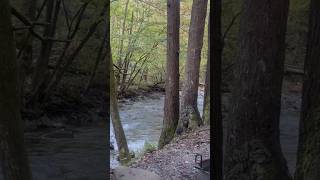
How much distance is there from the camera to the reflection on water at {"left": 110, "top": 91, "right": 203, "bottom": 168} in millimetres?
11320

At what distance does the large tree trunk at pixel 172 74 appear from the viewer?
9.13m

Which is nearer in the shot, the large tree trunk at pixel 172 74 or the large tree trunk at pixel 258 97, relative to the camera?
the large tree trunk at pixel 258 97

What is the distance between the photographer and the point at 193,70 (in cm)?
909

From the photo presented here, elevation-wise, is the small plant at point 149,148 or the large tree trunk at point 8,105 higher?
the large tree trunk at point 8,105

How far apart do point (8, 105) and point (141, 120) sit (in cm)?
1087

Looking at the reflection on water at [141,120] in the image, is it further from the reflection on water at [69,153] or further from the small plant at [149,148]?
the reflection on water at [69,153]

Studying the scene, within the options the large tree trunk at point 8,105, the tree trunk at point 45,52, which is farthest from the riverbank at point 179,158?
the large tree trunk at point 8,105

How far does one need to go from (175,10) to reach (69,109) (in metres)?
6.53

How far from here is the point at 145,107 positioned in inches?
572

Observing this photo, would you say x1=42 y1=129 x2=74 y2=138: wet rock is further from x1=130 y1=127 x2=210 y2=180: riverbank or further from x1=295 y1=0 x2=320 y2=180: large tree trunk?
x1=130 y1=127 x2=210 y2=180: riverbank

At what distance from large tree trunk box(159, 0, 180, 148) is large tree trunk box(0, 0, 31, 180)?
6.79m

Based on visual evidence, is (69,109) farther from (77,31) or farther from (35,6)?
(35,6)

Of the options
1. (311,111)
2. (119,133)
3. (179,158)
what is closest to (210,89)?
(311,111)

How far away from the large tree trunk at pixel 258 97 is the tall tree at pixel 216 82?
37cm
